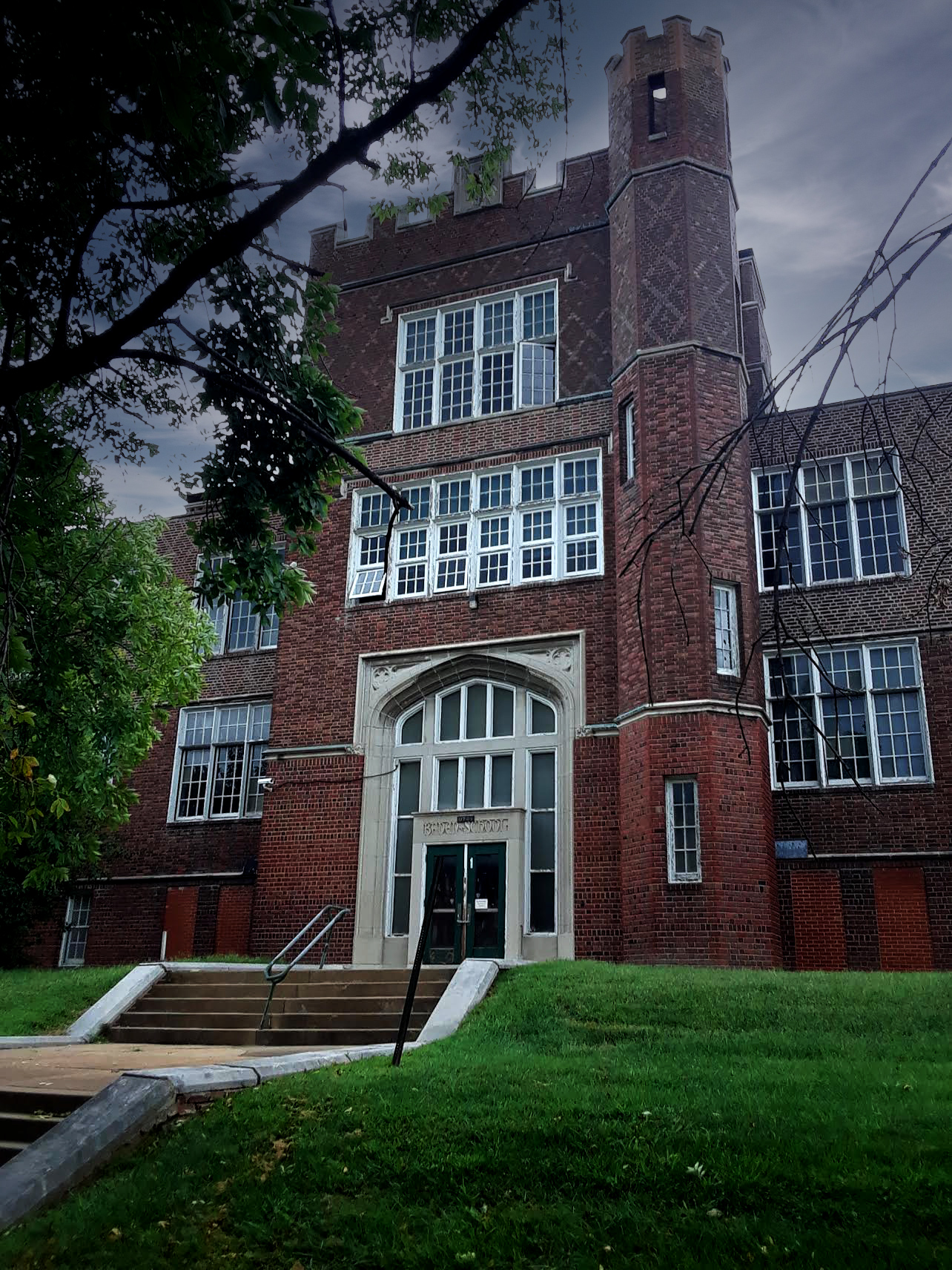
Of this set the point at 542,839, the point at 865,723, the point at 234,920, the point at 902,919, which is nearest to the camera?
the point at 902,919

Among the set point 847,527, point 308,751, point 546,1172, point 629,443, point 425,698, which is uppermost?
point 629,443

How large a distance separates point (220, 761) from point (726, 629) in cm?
1158

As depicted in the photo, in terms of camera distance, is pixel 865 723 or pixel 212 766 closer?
pixel 865 723

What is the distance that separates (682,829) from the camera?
17.4 m

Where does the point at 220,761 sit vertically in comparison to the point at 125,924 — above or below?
above

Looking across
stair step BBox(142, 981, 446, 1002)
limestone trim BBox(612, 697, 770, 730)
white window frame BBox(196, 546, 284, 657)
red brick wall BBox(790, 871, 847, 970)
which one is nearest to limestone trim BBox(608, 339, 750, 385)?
limestone trim BBox(612, 697, 770, 730)

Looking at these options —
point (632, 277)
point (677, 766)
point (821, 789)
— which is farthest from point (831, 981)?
point (632, 277)

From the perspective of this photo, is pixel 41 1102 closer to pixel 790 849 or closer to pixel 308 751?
pixel 308 751

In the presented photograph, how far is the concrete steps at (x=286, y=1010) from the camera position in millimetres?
13750

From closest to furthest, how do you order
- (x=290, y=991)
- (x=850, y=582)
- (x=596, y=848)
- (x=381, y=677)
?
(x=290, y=991) < (x=596, y=848) < (x=850, y=582) < (x=381, y=677)

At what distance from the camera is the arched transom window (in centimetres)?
1948

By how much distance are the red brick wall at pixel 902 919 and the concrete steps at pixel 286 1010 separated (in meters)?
7.24

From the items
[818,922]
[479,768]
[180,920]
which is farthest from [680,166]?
[180,920]

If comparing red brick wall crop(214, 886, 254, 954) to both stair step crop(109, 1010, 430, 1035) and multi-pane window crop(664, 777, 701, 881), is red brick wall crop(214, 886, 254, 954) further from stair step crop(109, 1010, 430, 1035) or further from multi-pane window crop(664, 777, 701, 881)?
multi-pane window crop(664, 777, 701, 881)
